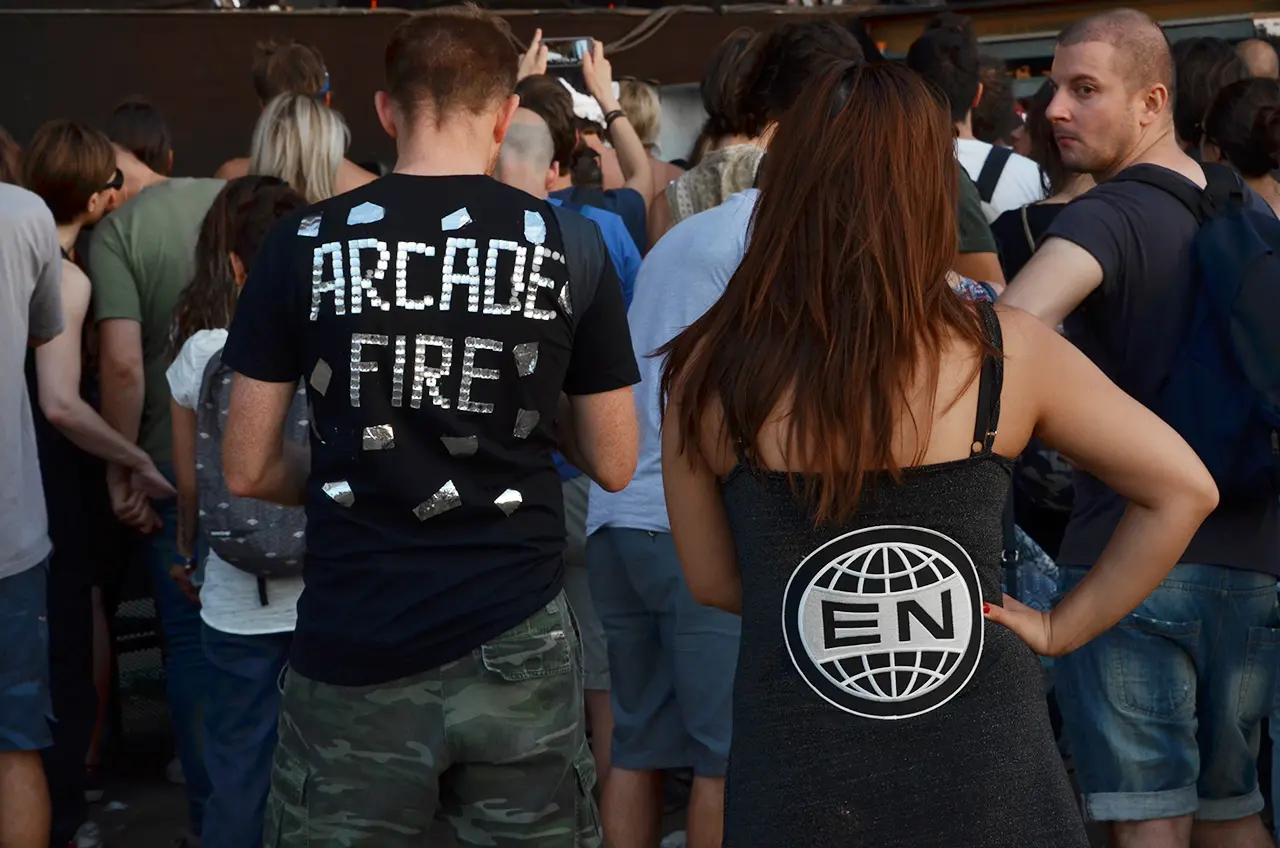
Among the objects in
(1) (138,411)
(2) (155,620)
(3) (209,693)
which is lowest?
(2) (155,620)

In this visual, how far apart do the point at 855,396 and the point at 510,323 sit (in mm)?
839

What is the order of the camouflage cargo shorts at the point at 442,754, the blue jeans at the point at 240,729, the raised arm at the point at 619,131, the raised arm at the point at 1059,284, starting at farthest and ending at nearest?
the raised arm at the point at 619,131
the blue jeans at the point at 240,729
the raised arm at the point at 1059,284
the camouflage cargo shorts at the point at 442,754

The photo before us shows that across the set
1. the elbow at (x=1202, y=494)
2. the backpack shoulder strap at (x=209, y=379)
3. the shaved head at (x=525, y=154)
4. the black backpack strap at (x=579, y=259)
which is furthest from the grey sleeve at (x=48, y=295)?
the elbow at (x=1202, y=494)

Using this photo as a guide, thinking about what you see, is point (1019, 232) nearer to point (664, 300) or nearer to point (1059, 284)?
point (664, 300)

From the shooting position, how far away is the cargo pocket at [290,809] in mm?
2596

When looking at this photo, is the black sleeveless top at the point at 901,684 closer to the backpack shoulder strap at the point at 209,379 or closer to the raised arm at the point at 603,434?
the raised arm at the point at 603,434

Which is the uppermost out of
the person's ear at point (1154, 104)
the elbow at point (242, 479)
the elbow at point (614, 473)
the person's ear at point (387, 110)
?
the person's ear at point (1154, 104)

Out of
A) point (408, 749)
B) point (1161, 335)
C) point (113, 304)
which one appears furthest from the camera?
point (113, 304)

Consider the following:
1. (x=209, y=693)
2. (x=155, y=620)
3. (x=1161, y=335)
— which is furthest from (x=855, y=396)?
(x=155, y=620)

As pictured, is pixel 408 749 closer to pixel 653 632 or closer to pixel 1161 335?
pixel 653 632

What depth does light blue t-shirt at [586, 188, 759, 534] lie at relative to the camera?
341 cm

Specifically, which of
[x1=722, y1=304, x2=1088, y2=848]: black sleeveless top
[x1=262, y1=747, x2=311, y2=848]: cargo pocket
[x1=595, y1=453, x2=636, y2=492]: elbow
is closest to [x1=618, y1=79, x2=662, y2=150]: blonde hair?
[x1=595, y1=453, x2=636, y2=492]: elbow

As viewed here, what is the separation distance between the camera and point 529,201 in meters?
2.68

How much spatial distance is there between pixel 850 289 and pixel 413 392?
34.8 inches
